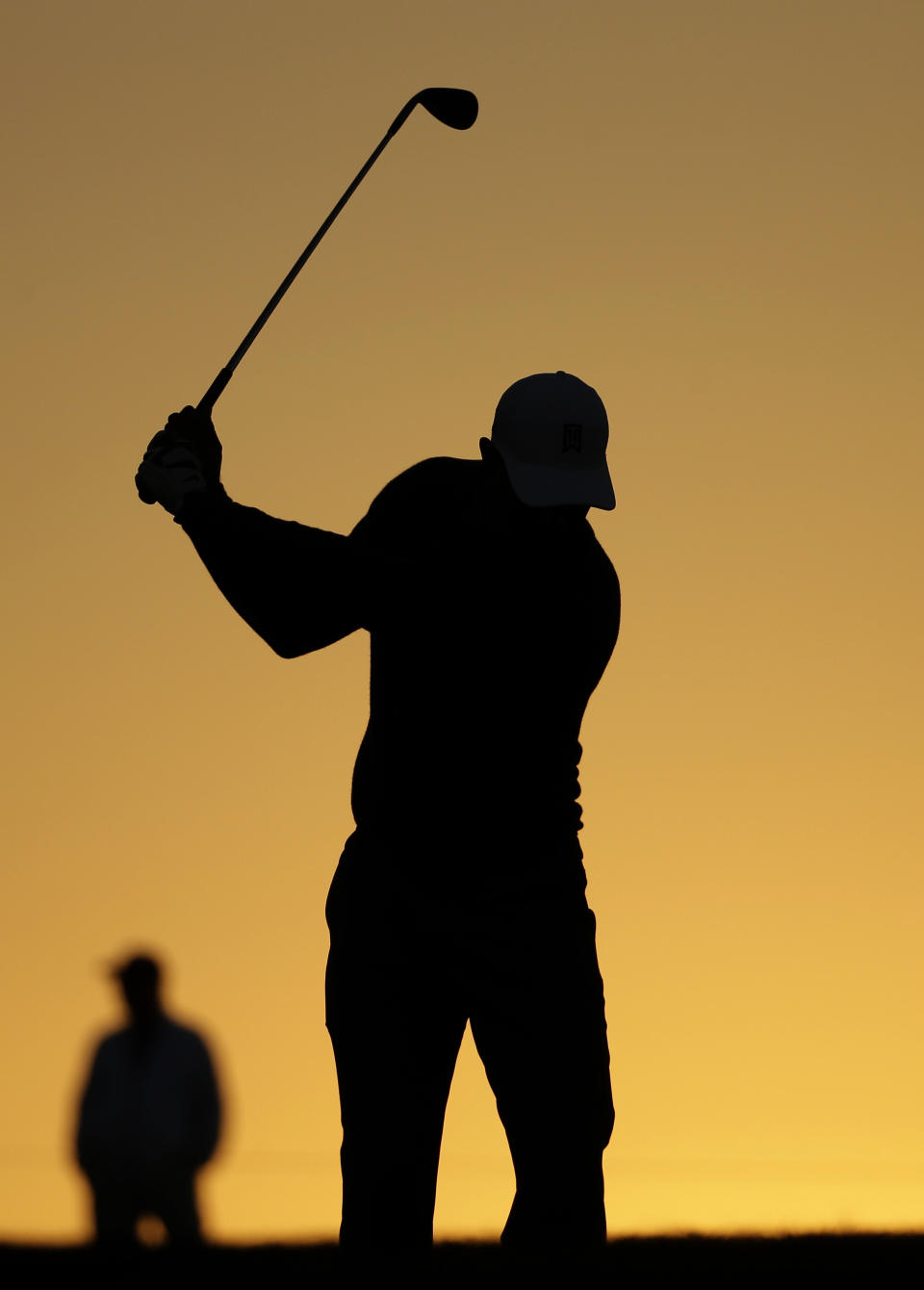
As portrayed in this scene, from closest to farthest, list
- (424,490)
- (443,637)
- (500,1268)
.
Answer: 1. (500,1268)
2. (443,637)
3. (424,490)

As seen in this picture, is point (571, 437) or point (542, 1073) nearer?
point (542, 1073)

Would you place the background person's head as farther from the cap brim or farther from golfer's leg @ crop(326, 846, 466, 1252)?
the cap brim

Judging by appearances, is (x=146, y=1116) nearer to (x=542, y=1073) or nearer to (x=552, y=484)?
(x=542, y=1073)

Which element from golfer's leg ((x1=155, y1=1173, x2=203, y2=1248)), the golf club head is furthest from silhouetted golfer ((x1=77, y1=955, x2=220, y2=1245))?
the golf club head

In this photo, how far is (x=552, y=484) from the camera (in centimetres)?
464

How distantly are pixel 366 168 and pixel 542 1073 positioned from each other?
8.32ft

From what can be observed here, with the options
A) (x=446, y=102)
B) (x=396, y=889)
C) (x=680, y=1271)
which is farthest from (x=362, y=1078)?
(x=446, y=102)

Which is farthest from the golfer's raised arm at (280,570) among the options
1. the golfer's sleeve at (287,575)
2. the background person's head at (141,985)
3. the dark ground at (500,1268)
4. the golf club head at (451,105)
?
the background person's head at (141,985)

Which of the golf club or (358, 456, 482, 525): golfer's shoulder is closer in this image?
(358, 456, 482, 525): golfer's shoulder

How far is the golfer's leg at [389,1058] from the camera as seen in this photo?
4.50 metres

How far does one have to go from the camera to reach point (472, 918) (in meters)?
4.51

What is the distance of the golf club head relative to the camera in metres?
6.57

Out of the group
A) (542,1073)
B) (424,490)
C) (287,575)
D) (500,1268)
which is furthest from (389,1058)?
(500,1268)

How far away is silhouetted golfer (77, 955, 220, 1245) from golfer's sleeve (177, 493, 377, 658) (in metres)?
4.67
